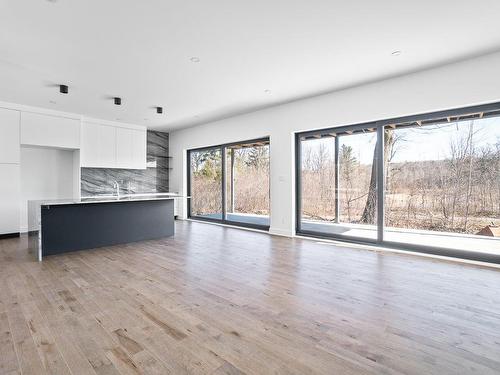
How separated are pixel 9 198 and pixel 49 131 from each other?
159 cm

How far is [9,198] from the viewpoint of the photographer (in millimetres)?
5660

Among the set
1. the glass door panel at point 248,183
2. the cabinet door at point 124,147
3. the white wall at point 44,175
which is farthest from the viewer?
the cabinet door at point 124,147

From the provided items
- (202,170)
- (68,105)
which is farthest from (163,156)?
(68,105)

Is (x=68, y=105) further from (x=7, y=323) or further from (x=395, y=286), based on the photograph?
(x=395, y=286)

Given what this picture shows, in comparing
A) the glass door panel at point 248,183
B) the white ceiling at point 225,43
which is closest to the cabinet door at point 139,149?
the glass door panel at point 248,183

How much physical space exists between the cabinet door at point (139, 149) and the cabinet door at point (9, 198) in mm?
2574

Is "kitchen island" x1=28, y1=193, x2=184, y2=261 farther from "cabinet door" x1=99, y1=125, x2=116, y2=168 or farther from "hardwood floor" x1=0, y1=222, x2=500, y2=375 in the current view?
"cabinet door" x1=99, y1=125, x2=116, y2=168

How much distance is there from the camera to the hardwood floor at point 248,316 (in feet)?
5.74

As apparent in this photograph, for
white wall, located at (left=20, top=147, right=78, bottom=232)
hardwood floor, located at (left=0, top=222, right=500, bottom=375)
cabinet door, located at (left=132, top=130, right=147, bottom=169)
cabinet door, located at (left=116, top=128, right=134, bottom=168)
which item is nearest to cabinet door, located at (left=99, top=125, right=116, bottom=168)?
cabinet door, located at (left=116, top=128, right=134, bottom=168)

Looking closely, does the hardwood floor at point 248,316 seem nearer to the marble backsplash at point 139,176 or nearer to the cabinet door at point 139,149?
the marble backsplash at point 139,176

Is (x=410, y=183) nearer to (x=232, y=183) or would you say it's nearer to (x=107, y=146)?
(x=232, y=183)

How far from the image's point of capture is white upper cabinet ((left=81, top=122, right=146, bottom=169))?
22.4 ft

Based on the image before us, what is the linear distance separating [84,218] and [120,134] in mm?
3492

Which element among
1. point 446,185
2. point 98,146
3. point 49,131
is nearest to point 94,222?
point 49,131
